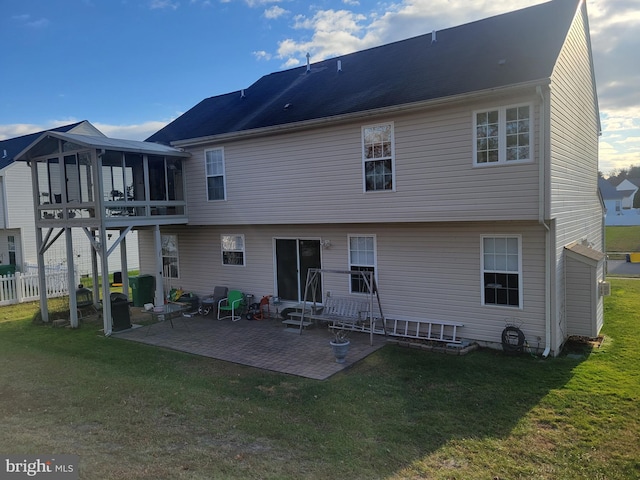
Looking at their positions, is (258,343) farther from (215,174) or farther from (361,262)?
(215,174)

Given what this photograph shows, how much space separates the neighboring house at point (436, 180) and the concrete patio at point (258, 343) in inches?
60.3

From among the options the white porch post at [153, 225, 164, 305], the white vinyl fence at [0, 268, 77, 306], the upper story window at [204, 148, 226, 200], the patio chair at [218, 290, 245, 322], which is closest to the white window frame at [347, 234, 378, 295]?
the patio chair at [218, 290, 245, 322]

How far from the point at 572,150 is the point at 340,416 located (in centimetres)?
887

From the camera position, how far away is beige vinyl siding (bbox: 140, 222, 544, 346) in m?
9.39

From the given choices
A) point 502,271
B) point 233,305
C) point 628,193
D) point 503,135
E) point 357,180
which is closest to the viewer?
point 503,135

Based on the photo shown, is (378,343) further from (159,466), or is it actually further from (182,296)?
(182,296)

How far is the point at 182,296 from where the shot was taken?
15.2 metres

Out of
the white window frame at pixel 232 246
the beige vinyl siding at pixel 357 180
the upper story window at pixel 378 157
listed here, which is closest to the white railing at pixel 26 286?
the white window frame at pixel 232 246

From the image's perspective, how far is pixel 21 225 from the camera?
72.2ft

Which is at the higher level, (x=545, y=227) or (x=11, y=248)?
(x=545, y=227)

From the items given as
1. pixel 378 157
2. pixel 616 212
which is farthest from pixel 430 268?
pixel 616 212

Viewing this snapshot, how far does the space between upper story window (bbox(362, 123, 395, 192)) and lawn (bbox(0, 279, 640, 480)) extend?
3.98 m

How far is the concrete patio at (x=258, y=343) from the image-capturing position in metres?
9.06

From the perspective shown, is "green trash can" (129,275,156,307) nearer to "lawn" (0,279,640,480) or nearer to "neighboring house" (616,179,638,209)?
"lawn" (0,279,640,480)
